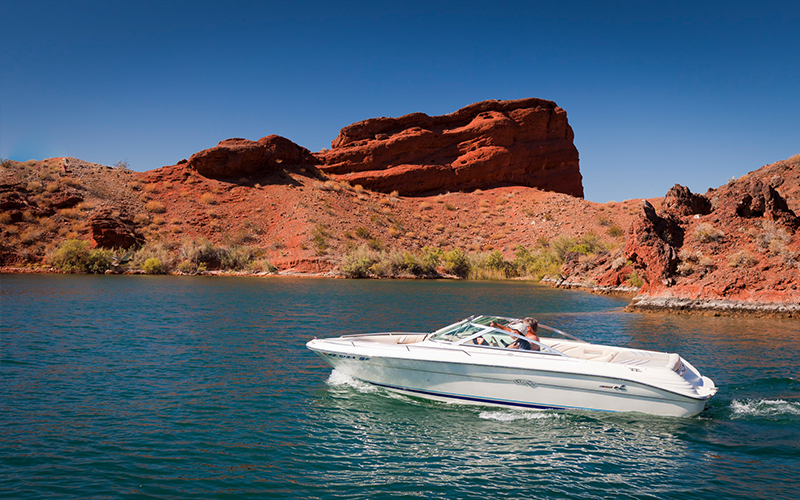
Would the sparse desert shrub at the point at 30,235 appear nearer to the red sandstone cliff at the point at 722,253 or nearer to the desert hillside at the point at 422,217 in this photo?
the desert hillside at the point at 422,217

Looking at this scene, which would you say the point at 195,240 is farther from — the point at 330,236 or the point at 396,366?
the point at 396,366

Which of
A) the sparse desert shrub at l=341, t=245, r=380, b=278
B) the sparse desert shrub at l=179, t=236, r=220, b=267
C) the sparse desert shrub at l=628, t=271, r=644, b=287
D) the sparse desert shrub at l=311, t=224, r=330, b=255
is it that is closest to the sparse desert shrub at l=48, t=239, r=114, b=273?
the sparse desert shrub at l=179, t=236, r=220, b=267

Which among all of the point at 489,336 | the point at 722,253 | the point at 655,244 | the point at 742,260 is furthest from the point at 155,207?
the point at 489,336

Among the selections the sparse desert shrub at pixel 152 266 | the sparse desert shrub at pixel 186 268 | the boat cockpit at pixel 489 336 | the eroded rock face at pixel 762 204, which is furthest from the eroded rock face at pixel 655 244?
the sparse desert shrub at pixel 152 266

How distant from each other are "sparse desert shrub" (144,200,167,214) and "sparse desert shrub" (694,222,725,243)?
2166 inches

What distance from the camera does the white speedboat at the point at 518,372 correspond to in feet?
27.1

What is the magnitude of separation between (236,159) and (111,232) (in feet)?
70.7

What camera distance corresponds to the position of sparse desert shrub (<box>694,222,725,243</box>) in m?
23.7

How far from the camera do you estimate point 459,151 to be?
80625 millimetres

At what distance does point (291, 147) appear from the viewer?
7400cm

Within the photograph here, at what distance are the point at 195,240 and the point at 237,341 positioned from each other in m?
42.2

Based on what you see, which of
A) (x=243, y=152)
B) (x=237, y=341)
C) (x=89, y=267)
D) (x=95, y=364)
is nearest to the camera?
(x=95, y=364)

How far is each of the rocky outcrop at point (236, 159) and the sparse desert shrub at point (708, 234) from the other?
57.1m

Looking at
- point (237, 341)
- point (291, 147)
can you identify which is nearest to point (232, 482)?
point (237, 341)
